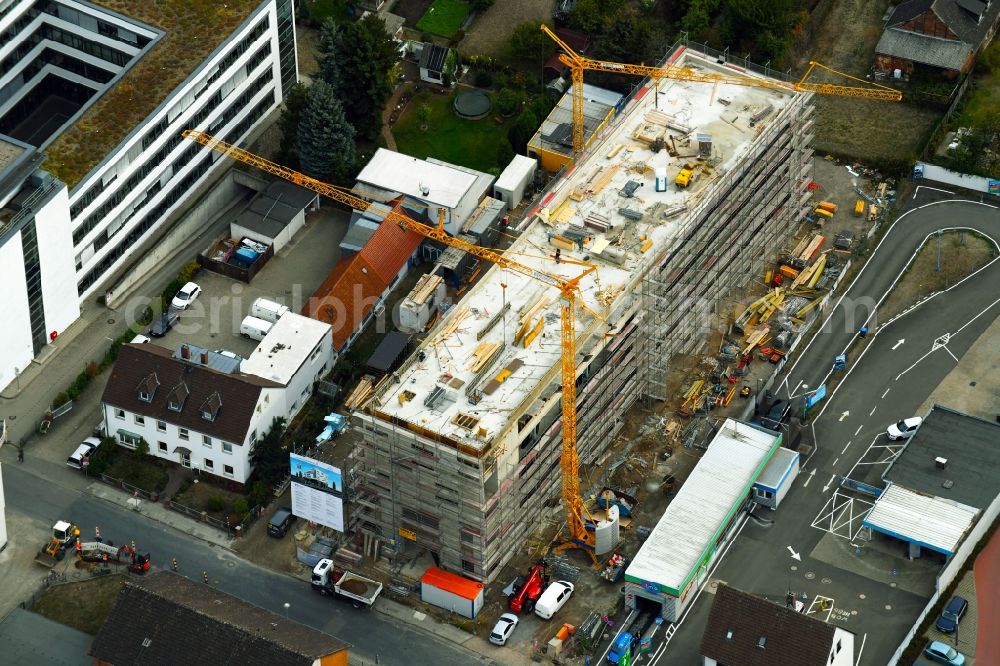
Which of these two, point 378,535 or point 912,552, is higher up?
point 912,552

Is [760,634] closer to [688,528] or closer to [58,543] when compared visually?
[688,528]

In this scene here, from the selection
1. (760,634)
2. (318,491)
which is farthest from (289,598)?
(760,634)

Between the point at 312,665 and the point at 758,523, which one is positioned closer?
the point at 312,665

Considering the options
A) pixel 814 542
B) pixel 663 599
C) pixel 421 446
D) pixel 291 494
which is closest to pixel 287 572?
pixel 291 494

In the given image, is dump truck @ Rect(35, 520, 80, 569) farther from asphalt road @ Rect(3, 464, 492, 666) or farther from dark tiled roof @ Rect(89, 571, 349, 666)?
dark tiled roof @ Rect(89, 571, 349, 666)

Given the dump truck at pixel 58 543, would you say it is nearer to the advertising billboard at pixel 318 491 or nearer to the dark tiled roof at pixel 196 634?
the dark tiled roof at pixel 196 634

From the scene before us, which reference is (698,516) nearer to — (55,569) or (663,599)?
(663,599)
